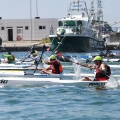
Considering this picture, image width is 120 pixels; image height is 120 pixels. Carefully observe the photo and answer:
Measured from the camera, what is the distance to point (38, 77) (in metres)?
24.1

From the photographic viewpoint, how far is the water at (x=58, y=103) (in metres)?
15.6

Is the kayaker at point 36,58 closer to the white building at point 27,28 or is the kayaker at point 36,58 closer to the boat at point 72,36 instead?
the boat at point 72,36

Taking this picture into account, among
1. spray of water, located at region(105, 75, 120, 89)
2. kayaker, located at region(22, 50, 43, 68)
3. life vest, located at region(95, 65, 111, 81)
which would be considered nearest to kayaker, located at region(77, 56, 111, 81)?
life vest, located at region(95, 65, 111, 81)

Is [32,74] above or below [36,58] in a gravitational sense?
below

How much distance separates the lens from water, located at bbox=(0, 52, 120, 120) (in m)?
15.6

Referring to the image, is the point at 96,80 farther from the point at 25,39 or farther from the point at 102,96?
the point at 25,39

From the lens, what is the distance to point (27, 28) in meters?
97.6

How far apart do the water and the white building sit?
74.5 metres

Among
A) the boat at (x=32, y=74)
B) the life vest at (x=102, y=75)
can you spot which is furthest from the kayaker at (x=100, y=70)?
the boat at (x=32, y=74)

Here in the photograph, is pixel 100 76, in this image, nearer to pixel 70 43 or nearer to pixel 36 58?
pixel 36 58

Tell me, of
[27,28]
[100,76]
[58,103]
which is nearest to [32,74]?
[100,76]

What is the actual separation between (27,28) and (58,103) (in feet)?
264

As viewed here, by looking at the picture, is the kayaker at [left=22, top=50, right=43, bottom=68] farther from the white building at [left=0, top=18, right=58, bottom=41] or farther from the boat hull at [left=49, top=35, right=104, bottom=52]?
the white building at [left=0, top=18, right=58, bottom=41]

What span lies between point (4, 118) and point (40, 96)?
440cm
